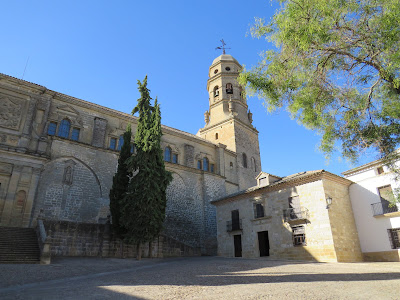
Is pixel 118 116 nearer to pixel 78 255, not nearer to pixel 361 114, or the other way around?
pixel 78 255

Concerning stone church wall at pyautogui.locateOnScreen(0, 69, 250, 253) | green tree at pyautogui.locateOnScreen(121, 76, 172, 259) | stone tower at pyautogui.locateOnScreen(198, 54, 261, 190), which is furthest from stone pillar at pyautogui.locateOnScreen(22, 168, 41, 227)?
stone tower at pyautogui.locateOnScreen(198, 54, 261, 190)

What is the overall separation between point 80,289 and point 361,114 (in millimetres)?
9144

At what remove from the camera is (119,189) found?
679 inches

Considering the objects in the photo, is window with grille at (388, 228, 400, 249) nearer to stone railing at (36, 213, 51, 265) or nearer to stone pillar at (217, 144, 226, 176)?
stone pillar at (217, 144, 226, 176)

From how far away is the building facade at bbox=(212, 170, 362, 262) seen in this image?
50.0 ft

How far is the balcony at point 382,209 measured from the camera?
15766 millimetres

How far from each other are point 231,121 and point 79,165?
16570 mm

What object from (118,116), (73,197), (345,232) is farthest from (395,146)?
(118,116)

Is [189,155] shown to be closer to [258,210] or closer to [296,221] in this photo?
[258,210]

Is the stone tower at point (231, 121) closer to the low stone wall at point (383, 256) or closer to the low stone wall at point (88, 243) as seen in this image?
the low stone wall at point (383, 256)

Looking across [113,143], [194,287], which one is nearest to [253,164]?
[113,143]

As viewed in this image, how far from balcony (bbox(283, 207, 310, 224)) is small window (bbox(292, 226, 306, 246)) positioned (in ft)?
1.28

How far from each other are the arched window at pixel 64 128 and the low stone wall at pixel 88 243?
7.79 metres

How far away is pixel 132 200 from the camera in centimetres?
1559
